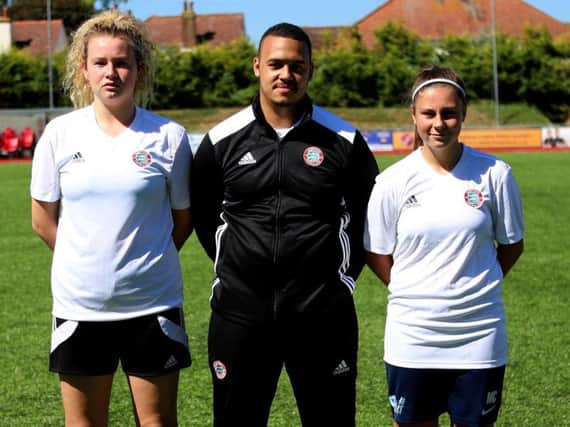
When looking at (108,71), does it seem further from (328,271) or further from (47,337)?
(47,337)

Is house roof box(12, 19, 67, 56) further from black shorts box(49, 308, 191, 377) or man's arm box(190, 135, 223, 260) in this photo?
black shorts box(49, 308, 191, 377)

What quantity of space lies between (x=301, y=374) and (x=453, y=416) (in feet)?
1.89

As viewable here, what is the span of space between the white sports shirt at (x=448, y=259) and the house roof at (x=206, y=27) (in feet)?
221

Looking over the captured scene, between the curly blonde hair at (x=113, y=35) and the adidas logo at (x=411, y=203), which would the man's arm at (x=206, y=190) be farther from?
the adidas logo at (x=411, y=203)

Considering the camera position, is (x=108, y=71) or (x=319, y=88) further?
(x=319, y=88)

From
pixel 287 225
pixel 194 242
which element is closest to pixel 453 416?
pixel 287 225

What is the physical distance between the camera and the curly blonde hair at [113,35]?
337cm

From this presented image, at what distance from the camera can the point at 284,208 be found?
11.2 feet

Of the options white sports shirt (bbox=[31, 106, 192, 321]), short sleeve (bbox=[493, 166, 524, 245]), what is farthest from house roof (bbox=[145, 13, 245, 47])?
short sleeve (bbox=[493, 166, 524, 245])

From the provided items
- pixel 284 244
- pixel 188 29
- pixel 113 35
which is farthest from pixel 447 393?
pixel 188 29

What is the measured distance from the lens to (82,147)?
10.9ft

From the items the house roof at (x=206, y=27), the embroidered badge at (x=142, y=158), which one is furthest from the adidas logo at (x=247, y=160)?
the house roof at (x=206, y=27)

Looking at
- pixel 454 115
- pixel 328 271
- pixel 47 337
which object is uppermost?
pixel 454 115

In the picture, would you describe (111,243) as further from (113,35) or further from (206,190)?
(113,35)
